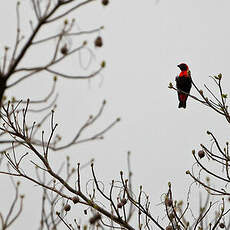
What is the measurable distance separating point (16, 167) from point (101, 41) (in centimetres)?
153

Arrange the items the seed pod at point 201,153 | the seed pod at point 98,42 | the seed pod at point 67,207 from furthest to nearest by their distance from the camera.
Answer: the seed pod at point 201,153 → the seed pod at point 67,207 → the seed pod at point 98,42

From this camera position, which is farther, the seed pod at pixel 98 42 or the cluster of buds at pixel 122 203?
the cluster of buds at pixel 122 203

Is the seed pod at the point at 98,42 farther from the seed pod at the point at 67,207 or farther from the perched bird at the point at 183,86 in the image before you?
the perched bird at the point at 183,86

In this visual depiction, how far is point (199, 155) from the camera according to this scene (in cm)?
389

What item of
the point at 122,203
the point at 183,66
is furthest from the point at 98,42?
the point at 183,66

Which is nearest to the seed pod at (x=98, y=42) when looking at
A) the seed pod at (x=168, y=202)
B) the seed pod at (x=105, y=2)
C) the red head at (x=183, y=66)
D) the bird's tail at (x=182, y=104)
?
the seed pod at (x=105, y=2)

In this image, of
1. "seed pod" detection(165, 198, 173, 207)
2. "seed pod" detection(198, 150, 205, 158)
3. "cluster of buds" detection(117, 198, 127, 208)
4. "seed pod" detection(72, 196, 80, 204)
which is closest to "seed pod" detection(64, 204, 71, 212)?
"seed pod" detection(72, 196, 80, 204)

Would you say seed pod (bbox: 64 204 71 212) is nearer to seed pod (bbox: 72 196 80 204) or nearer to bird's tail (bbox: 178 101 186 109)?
seed pod (bbox: 72 196 80 204)

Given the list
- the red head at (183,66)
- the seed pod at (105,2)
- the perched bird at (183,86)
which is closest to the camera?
the seed pod at (105,2)

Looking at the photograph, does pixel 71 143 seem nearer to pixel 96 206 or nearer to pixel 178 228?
pixel 96 206

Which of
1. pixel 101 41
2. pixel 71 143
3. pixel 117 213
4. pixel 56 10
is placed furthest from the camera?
pixel 117 213

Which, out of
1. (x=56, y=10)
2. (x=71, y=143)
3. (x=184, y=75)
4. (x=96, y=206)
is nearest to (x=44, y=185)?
(x=96, y=206)

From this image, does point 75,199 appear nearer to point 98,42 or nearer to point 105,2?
point 98,42

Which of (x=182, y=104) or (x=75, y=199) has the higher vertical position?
(x=182, y=104)
